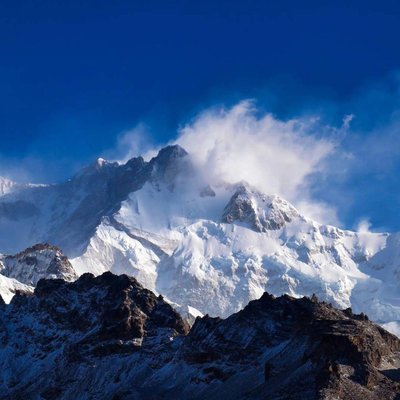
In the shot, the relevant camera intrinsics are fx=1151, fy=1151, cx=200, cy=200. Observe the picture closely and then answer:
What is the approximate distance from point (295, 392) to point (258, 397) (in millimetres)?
10798

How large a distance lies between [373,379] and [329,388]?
13156mm

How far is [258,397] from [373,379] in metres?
20.3

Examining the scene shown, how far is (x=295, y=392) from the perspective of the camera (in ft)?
626

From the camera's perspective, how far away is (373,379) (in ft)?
637

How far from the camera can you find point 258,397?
199750 millimetres

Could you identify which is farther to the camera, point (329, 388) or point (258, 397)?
point (258, 397)

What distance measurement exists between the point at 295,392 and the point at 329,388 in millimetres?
8418

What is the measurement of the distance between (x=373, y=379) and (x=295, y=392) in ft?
45.8

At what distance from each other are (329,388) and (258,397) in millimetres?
19206

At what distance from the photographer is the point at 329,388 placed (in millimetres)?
184250
